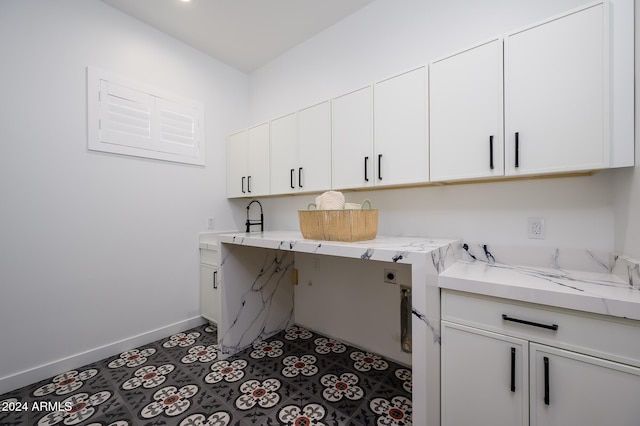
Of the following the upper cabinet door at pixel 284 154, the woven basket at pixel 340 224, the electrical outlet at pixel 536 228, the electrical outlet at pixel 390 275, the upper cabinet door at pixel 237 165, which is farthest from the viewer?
the upper cabinet door at pixel 237 165

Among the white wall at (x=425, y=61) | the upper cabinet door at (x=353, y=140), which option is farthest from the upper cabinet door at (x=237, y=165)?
the upper cabinet door at (x=353, y=140)

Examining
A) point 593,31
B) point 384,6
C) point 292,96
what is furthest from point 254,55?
point 593,31

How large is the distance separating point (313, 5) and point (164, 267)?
264 cm

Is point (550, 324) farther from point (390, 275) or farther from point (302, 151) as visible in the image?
point (302, 151)

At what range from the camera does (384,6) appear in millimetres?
2031

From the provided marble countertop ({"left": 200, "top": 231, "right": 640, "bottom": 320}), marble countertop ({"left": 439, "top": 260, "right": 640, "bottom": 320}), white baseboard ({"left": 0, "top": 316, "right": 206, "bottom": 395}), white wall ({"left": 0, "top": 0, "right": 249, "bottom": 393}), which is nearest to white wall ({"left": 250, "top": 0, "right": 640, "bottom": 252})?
marble countertop ({"left": 200, "top": 231, "right": 640, "bottom": 320})

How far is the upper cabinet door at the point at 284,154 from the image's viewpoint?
224cm

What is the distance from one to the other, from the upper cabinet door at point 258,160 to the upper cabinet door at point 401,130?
1.15 metres

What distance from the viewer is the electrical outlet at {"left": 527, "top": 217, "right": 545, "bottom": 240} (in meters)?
1.42

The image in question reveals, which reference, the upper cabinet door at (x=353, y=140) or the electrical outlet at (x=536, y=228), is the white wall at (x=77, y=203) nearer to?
the upper cabinet door at (x=353, y=140)

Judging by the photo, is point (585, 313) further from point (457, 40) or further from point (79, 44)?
point (79, 44)

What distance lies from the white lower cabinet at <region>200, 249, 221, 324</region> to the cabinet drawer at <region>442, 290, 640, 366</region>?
2054 millimetres

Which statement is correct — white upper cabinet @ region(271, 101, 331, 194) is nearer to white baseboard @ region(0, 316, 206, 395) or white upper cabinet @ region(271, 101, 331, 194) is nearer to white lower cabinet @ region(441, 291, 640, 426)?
white lower cabinet @ region(441, 291, 640, 426)

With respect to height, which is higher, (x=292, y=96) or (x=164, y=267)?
(x=292, y=96)
